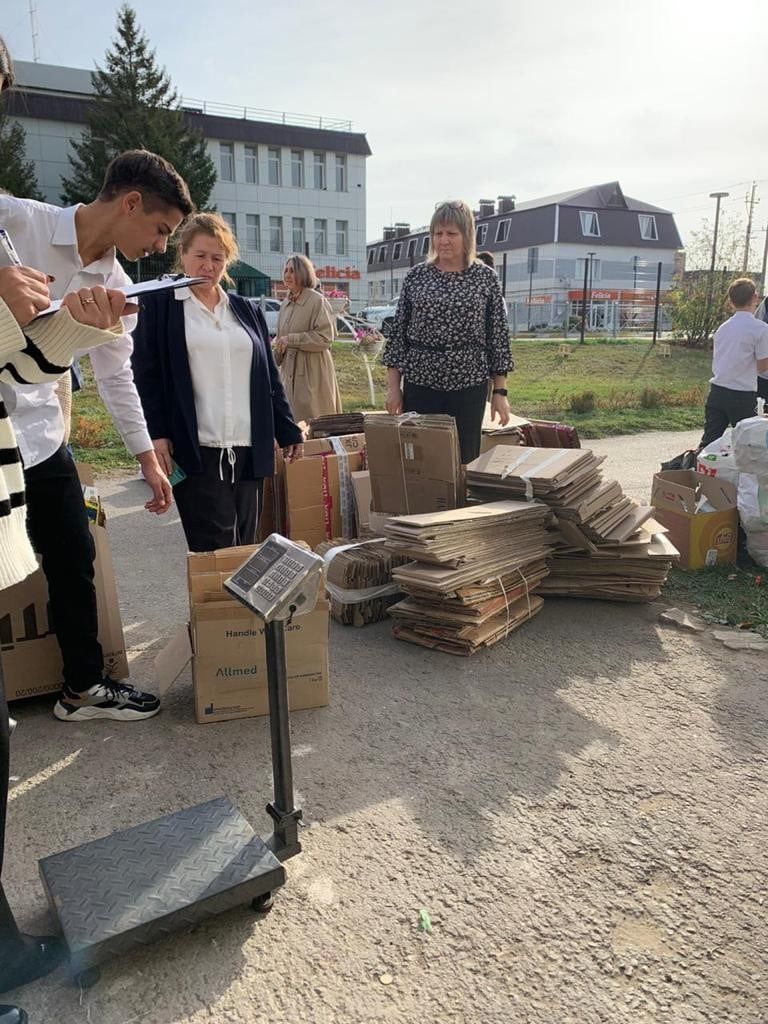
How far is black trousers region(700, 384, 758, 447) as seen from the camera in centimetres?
678

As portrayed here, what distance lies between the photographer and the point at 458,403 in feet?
15.4

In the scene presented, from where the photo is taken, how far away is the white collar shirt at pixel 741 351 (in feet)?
21.7

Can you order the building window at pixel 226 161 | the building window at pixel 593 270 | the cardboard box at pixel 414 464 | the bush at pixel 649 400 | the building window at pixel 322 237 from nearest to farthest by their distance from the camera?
1. the cardboard box at pixel 414 464
2. the bush at pixel 649 400
3. the building window at pixel 226 161
4. the building window at pixel 322 237
5. the building window at pixel 593 270

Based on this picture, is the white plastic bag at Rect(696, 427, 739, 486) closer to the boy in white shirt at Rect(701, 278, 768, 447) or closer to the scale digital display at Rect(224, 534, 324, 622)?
the boy in white shirt at Rect(701, 278, 768, 447)

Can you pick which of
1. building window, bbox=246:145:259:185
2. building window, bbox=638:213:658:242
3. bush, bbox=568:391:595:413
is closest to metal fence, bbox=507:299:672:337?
building window, bbox=638:213:658:242

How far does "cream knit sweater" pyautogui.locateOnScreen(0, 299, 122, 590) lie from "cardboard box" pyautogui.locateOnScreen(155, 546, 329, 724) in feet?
4.45

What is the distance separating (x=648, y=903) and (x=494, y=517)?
2.11 meters

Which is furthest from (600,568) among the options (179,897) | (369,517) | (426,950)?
(179,897)

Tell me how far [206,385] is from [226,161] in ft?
147

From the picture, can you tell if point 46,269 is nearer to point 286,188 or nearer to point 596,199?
point 286,188

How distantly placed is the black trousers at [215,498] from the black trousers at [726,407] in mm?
4956

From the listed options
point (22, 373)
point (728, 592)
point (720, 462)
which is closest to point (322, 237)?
point (720, 462)

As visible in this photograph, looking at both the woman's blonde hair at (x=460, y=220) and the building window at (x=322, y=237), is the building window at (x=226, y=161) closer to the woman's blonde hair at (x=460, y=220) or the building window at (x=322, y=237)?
the building window at (x=322, y=237)

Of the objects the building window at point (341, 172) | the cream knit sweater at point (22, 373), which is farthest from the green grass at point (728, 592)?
the building window at point (341, 172)
